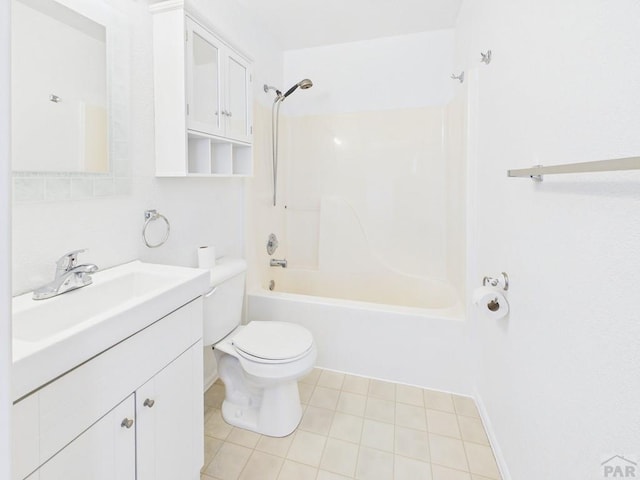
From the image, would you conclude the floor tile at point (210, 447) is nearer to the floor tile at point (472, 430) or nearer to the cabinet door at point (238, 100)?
the floor tile at point (472, 430)

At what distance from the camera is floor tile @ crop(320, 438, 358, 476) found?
1.40m

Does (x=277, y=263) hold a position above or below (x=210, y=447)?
above

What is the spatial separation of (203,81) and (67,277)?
1020mm

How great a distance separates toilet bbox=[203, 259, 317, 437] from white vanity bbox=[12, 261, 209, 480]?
329 mm

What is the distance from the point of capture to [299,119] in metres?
2.93

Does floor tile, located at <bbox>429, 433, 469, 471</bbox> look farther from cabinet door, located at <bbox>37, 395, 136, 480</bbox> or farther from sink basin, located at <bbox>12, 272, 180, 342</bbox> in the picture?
sink basin, located at <bbox>12, 272, 180, 342</bbox>

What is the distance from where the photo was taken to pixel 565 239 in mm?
895

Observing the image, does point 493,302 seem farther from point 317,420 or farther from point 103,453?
point 103,453

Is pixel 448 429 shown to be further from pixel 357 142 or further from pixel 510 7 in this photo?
pixel 357 142

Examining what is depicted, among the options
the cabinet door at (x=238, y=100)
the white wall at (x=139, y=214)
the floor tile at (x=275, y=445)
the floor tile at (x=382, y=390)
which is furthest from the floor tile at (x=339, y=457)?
the cabinet door at (x=238, y=100)

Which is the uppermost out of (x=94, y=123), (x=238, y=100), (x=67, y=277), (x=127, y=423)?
(x=238, y=100)

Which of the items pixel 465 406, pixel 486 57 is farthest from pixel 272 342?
pixel 486 57

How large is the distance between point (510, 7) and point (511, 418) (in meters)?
1.62

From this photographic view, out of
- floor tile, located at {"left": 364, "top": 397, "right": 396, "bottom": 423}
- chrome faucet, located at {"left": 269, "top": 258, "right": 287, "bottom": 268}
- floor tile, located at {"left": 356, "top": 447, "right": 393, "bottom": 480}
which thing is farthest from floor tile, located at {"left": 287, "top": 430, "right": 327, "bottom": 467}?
chrome faucet, located at {"left": 269, "top": 258, "right": 287, "bottom": 268}
